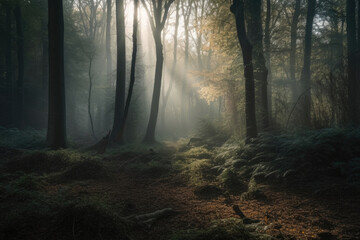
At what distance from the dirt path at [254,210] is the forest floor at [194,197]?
0.01 m

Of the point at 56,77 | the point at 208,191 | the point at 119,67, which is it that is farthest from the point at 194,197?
the point at 119,67

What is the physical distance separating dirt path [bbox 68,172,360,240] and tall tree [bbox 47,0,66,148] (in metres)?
5.73

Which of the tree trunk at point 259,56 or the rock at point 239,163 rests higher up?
the tree trunk at point 259,56

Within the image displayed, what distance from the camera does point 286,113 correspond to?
889 centimetres

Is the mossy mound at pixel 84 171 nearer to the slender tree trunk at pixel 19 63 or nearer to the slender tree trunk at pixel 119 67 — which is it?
the slender tree trunk at pixel 119 67

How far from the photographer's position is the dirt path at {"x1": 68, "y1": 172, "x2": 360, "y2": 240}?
2.76m

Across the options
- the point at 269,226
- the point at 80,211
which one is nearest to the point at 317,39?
the point at 269,226

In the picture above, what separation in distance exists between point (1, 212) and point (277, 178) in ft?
16.4

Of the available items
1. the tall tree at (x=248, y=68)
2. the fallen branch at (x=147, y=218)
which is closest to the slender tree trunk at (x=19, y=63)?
the tall tree at (x=248, y=68)

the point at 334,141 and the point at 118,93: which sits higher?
the point at 118,93

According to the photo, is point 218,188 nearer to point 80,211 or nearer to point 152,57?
point 80,211

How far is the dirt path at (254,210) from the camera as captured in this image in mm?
2757

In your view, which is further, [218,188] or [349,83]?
[349,83]

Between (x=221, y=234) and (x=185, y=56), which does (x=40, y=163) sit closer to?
(x=221, y=234)
